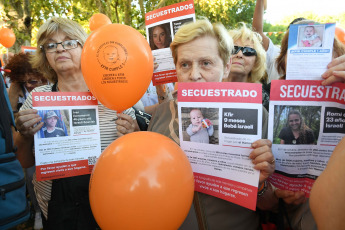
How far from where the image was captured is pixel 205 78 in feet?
5.29

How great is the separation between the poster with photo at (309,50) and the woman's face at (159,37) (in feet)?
4.51

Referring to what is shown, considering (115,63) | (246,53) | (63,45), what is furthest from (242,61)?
(63,45)

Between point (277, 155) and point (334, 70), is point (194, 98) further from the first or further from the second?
point (334, 70)

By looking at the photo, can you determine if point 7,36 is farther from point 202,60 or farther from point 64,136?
point 202,60

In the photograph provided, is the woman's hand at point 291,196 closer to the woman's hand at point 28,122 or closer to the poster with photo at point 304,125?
the poster with photo at point 304,125

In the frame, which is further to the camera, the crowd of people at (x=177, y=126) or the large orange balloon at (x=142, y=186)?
the crowd of people at (x=177, y=126)

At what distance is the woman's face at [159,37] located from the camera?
2.28 m

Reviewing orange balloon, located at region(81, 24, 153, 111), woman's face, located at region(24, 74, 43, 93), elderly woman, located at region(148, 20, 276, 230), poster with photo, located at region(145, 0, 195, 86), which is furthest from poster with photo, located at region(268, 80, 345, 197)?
woman's face, located at region(24, 74, 43, 93)

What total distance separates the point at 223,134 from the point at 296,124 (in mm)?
365

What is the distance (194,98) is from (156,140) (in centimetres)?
30

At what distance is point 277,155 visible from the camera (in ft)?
3.94

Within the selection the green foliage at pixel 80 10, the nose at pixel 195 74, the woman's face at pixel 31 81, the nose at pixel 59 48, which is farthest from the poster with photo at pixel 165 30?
the green foliage at pixel 80 10

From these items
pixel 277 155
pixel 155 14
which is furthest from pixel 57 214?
pixel 155 14

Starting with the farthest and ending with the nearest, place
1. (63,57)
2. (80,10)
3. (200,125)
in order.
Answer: (80,10)
(63,57)
(200,125)
